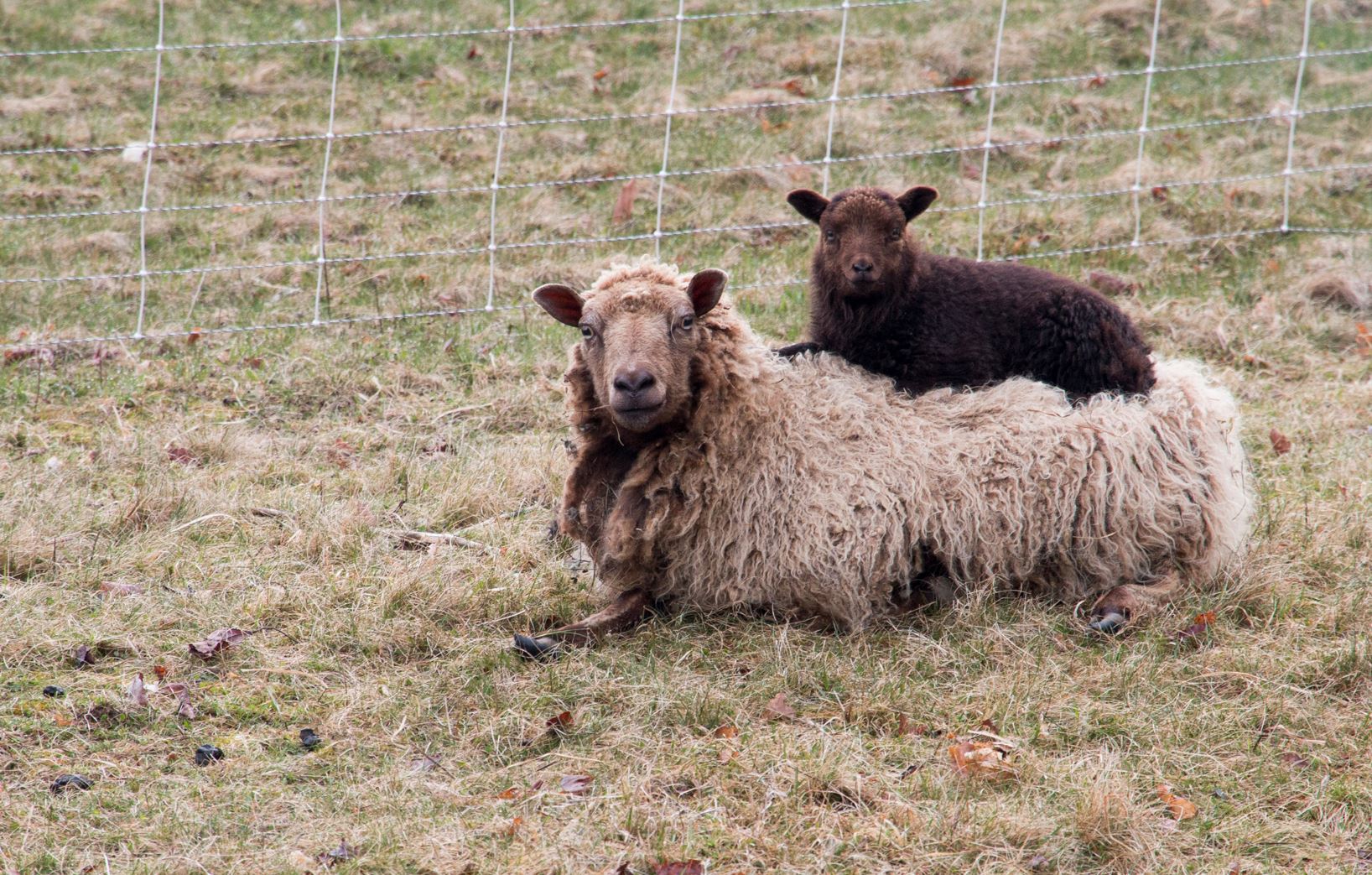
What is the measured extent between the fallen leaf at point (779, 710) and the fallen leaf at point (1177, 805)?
116 cm

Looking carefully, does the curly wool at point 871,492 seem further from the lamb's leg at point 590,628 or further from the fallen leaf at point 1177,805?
the fallen leaf at point 1177,805

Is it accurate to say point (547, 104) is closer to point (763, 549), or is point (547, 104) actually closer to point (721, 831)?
point (763, 549)

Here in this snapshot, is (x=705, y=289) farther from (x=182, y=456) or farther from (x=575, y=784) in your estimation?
(x=182, y=456)

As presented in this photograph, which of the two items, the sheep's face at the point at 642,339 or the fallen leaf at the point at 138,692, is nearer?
the fallen leaf at the point at 138,692

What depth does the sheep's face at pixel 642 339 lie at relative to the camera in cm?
484

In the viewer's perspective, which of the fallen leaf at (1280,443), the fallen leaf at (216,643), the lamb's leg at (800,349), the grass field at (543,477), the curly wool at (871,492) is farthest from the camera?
the fallen leaf at (1280,443)

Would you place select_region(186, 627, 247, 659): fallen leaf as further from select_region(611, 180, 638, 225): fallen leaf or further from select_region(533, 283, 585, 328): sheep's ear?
select_region(611, 180, 638, 225): fallen leaf

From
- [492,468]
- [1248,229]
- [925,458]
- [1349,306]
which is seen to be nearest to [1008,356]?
[925,458]

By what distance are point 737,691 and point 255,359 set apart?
4236mm

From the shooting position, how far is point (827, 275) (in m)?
5.82

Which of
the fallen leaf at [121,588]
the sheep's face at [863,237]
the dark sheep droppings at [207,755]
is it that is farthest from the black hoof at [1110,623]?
Answer: the fallen leaf at [121,588]

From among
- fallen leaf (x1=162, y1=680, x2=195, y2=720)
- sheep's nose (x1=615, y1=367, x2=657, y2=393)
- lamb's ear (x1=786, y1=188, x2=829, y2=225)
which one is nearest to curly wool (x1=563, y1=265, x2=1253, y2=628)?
sheep's nose (x1=615, y1=367, x2=657, y2=393)

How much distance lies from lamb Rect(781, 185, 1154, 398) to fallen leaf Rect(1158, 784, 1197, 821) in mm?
1994

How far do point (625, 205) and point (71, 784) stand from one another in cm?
655
